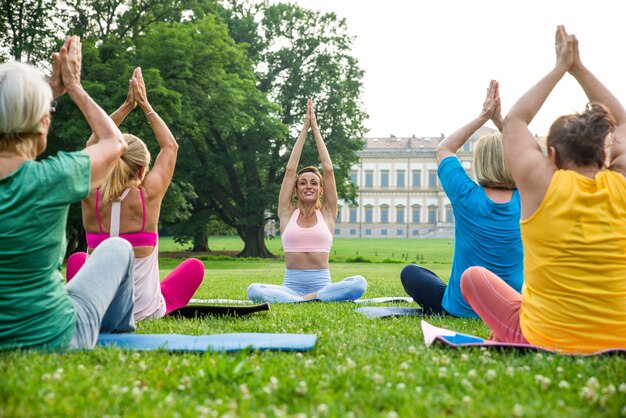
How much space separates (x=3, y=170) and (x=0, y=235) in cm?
29

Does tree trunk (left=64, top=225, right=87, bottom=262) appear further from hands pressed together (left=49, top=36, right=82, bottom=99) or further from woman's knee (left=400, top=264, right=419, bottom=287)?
hands pressed together (left=49, top=36, right=82, bottom=99)

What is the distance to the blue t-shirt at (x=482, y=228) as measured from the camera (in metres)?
4.21

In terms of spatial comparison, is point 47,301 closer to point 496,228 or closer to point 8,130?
point 8,130

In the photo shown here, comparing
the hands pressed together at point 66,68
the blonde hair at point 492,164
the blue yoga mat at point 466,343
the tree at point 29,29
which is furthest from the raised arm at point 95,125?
the tree at point 29,29

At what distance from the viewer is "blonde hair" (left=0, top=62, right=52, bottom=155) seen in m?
2.48

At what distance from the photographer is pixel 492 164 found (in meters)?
4.14

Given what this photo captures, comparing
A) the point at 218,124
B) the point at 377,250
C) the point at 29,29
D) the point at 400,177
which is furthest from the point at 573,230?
the point at 400,177

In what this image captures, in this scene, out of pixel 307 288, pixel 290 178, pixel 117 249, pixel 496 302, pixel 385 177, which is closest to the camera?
pixel 117 249

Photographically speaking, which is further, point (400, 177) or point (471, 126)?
point (400, 177)

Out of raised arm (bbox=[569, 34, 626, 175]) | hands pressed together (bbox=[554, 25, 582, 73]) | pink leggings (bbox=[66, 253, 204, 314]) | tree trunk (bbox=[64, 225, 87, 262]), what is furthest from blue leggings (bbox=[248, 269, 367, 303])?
tree trunk (bbox=[64, 225, 87, 262])

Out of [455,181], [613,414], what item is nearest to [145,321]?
[455,181]

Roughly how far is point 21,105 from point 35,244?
60 cm

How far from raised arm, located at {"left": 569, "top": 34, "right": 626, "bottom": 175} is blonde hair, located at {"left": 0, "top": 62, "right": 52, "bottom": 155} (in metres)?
2.76

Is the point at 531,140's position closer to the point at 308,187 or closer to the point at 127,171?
the point at 127,171
